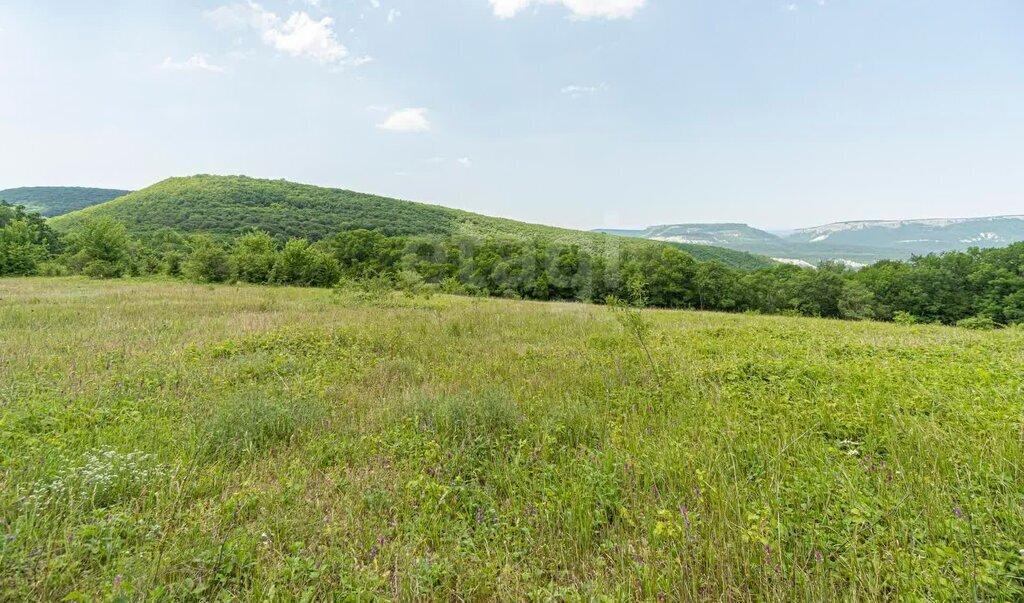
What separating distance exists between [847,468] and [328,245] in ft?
250

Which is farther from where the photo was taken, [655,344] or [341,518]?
[655,344]

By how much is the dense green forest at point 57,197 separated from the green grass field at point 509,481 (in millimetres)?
191931

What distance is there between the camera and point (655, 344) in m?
8.12

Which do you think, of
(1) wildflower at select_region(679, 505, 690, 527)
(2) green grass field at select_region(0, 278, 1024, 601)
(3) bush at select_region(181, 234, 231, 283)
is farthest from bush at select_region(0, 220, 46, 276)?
(1) wildflower at select_region(679, 505, 690, 527)

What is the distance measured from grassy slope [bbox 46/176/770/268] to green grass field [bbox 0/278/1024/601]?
241ft

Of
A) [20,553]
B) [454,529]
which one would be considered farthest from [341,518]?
[20,553]

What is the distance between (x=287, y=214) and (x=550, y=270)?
250ft

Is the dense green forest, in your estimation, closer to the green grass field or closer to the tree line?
the tree line

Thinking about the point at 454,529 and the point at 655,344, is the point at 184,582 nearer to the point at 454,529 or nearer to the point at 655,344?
the point at 454,529

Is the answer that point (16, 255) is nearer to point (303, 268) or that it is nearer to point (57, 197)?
point (303, 268)

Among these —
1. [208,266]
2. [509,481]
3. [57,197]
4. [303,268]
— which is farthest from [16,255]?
[57,197]

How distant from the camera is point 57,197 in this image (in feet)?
448

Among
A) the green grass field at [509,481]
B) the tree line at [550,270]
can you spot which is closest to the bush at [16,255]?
the tree line at [550,270]

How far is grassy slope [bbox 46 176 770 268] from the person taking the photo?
81562mm
